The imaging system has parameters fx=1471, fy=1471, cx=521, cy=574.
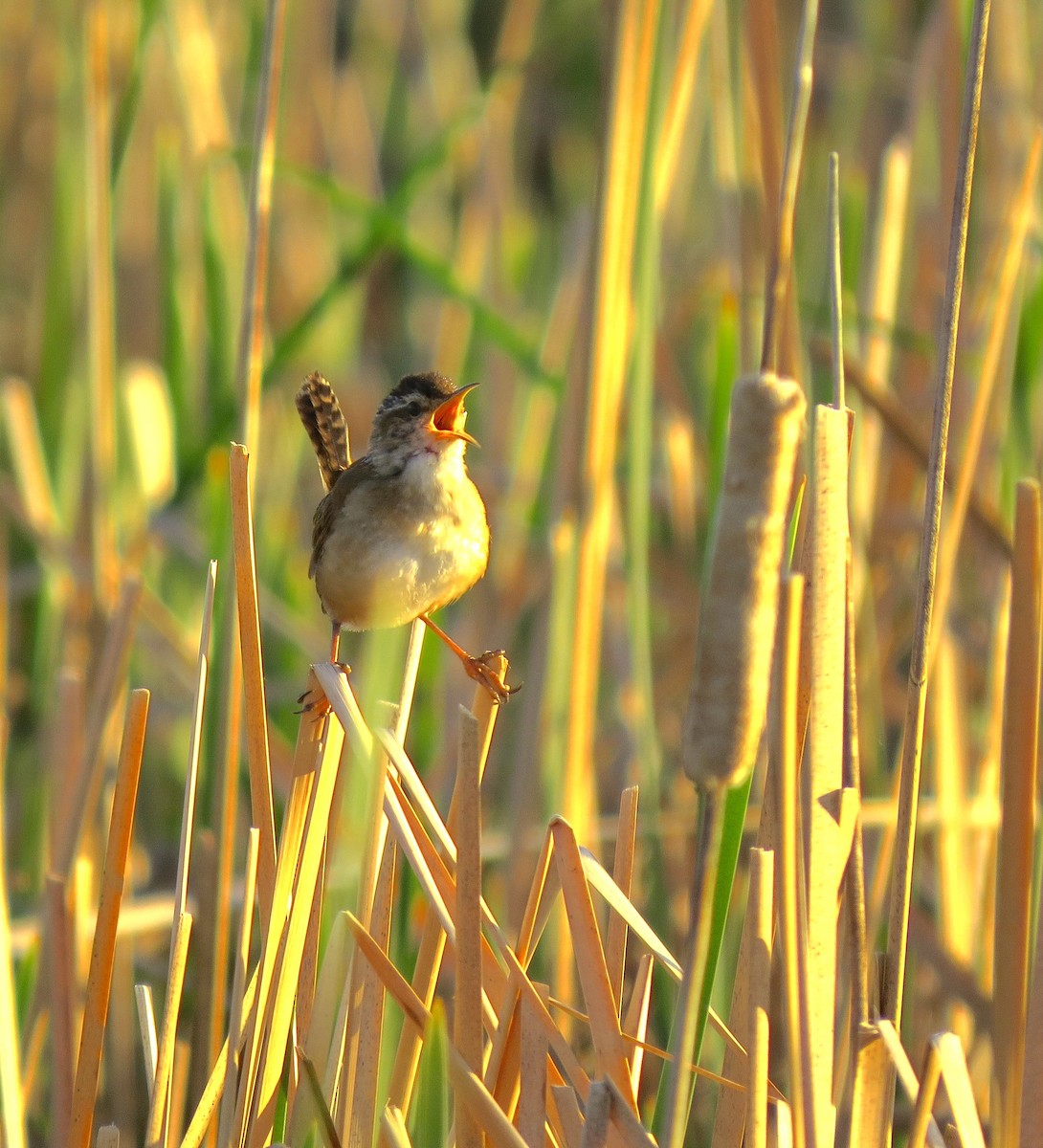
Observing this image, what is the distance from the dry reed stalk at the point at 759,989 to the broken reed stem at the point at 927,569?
6.4 inches

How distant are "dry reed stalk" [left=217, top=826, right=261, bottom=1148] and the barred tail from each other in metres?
1.18

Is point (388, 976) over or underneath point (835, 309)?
underneath

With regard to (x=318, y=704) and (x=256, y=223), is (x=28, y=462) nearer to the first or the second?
(x=256, y=223)

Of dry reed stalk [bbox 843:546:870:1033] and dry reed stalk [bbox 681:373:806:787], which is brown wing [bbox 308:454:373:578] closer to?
dry reed stalk [bbox 843:546:870:1033]

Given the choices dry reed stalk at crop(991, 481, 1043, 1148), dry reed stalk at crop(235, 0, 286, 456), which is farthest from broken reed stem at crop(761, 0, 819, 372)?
dry reed stalk at crop(235, 0, 286, 456)

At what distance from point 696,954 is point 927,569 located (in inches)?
18.0

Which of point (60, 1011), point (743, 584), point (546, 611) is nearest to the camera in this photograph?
point (743, 584)

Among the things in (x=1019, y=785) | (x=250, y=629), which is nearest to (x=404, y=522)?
(x=250, y=629)

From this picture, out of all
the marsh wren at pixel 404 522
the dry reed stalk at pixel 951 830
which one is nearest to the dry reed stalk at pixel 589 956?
the marsh wren at pixel 404 522

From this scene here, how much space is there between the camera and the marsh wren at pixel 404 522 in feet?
7.47

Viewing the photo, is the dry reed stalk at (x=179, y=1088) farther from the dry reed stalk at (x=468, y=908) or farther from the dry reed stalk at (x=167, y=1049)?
the dry reed stalk at (x=468, y=908)

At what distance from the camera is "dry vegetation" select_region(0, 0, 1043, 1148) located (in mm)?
1335

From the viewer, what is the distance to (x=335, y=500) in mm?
2473

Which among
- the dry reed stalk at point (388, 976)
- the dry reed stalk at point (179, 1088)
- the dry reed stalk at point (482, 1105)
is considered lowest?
the dry reed stalk at point (179, 1088)
